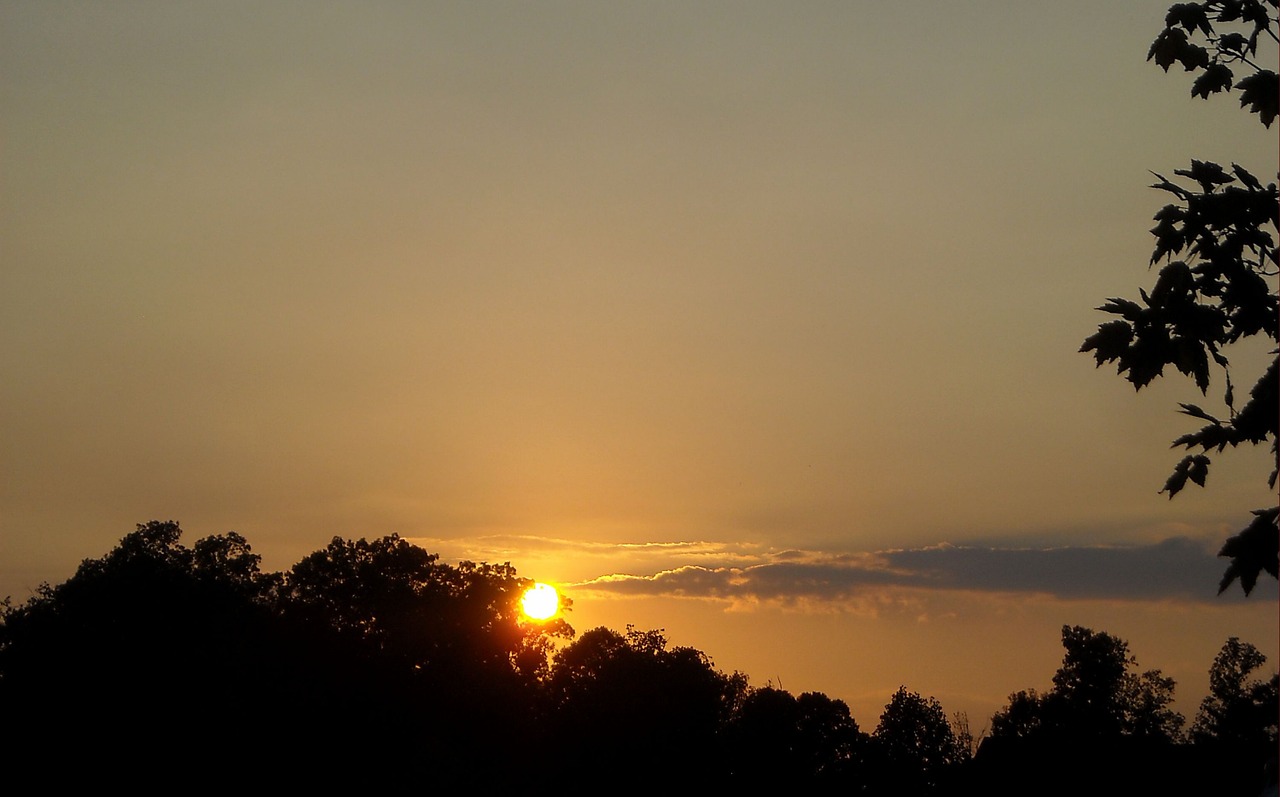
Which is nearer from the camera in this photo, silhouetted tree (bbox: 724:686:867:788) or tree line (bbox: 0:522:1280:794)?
tree line (bbox: 0:522:1280:794)

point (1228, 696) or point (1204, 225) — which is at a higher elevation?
point (1204, 225)

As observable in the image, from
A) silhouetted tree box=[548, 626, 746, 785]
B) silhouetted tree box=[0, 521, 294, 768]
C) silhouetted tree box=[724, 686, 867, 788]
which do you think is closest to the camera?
silhouetted tree box=[0, 521, 294, 768]

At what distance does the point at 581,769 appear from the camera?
84125mm

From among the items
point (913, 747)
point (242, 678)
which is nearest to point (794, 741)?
point (913, 747)

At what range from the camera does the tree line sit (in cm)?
6875

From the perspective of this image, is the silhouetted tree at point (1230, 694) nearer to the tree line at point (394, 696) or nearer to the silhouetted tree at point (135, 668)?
the tree line at point (394, 696)

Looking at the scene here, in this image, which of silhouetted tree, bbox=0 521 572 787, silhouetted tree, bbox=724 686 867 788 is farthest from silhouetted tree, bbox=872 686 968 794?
silhouetted tree, bbox=0 521 572 787

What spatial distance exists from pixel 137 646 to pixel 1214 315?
72.3m

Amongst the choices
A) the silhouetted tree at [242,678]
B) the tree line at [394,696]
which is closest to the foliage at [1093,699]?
the tree line at [394,696]

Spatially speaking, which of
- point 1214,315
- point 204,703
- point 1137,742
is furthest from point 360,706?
point 1214,315

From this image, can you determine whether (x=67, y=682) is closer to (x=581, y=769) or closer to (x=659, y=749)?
(x=581, y=769)

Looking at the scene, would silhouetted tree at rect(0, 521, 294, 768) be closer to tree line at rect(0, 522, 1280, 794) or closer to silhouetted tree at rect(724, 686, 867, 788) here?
tree line at rect(0, 522, 1280, 794)

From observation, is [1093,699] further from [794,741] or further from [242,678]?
[242,678]

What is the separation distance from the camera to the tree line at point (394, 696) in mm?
68750
